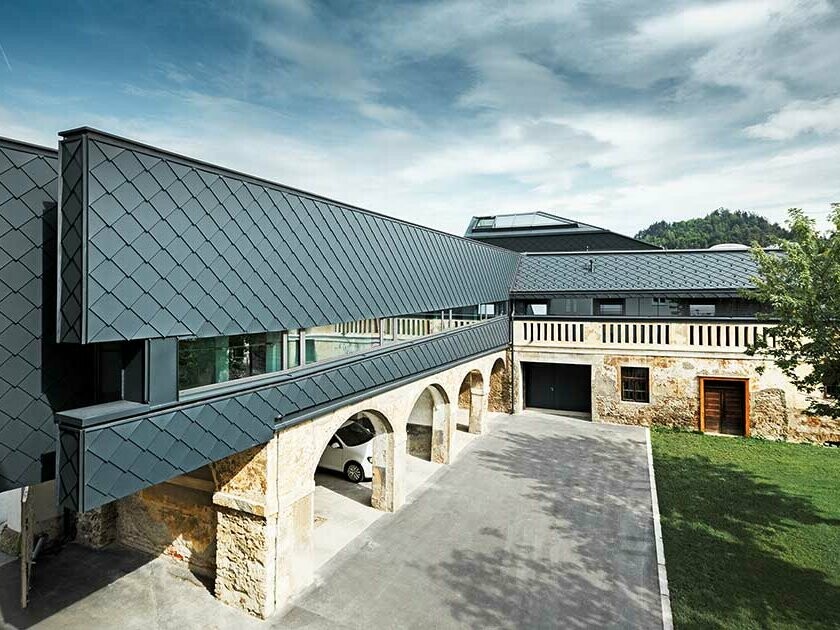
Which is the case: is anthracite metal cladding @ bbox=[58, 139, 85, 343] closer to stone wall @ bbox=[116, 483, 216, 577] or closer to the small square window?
stone wall @ bbox=[116, 483, 216, 577]

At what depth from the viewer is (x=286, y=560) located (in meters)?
7.70

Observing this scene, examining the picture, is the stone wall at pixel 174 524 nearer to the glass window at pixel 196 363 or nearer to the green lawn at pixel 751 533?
the glass window at pixel 196 363

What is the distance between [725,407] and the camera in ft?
56.6

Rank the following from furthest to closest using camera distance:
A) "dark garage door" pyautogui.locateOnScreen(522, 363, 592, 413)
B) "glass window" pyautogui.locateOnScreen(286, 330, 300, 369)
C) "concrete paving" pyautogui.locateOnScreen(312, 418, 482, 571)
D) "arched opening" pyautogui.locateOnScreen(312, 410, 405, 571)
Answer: "dark garage door" pyautogui.locateOnScreen(522, 363, 592, 413)
"arched opening" pyautogui.locateOnScreen(312, 410, 405, 571)
"concrete paving" pyautogui.locateOnScreen(312, 418, 482, 571)
"glass window" pyautogui.locateOnScreen(286, 330, 300, 369)

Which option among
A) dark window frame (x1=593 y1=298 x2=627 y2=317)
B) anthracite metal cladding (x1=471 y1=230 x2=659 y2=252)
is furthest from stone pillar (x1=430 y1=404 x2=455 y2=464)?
anthracite metal cladding (x1=471 y1=230 x2=659 y2=252)

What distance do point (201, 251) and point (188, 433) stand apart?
89.9 inches

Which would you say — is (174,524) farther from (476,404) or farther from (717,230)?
(717,230)

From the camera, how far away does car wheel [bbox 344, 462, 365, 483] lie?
12742mm

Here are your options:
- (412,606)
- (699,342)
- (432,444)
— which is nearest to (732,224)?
(699,342)

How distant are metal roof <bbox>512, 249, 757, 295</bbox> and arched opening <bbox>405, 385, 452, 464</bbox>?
7.39m

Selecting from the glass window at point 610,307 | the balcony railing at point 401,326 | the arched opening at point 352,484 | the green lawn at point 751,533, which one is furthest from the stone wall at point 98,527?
the glass window at point 610,307

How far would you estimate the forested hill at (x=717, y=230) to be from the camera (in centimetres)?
7600

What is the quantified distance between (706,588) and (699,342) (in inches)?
439

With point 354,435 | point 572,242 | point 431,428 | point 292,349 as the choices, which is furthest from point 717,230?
point 292,349
